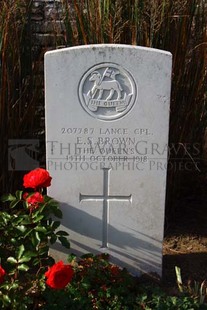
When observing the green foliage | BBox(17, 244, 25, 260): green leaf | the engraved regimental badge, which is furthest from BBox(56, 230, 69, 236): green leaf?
the engraved regimental badge

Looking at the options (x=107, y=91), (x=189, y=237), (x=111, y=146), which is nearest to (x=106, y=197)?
(x=111, y=146)

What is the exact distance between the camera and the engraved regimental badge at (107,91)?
2.46 m

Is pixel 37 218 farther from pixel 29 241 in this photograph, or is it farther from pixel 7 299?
pixel 7 299

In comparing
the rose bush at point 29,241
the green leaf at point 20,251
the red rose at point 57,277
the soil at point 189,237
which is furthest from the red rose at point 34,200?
the soil at point 189,237

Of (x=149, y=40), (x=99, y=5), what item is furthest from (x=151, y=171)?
(x=99, y=5)

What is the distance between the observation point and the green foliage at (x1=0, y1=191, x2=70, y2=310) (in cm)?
220

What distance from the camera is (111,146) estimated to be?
2557 millimetres

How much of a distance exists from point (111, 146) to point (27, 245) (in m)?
0.64

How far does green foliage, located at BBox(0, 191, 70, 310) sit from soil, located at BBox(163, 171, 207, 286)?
76cm

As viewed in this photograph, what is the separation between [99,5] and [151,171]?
3.52ft

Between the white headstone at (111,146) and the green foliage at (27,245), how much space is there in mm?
194

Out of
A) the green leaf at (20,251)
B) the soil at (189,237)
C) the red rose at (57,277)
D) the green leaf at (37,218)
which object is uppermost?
the green leaf at (37,218)

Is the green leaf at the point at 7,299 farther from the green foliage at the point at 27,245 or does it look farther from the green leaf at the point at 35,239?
the green leaf at the point at 35,239

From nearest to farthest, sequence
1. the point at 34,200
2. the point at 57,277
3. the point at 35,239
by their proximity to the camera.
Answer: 1. the point at 57,277
2. the point at 35,239
3. the point at 34,200
